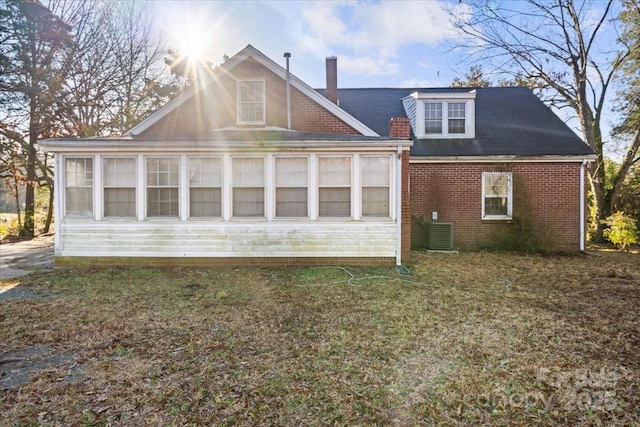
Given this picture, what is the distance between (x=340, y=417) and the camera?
9.54 feet

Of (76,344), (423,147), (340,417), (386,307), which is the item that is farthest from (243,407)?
(423,147)

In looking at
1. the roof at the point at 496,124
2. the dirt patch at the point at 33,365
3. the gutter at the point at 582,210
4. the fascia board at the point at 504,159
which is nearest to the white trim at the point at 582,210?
the gutter at the point at 582,210

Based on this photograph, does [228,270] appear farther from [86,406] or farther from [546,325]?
[546,325]

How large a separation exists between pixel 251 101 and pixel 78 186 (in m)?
5.36

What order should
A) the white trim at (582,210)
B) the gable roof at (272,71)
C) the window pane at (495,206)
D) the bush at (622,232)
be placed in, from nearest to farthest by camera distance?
the gable roof at (272,71), the white trim at (582,210), the window pane at (495,206), the bush at (622,232)

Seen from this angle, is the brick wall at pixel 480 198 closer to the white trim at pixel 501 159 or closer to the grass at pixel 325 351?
the white trim at pixel 501 159

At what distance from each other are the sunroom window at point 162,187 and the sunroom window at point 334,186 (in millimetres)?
3616

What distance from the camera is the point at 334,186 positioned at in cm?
880

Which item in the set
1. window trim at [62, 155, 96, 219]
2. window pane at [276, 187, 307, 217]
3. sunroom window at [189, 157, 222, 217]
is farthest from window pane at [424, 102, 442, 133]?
window trim at [62, 155, 96, 219]

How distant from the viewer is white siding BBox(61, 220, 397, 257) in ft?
28.3

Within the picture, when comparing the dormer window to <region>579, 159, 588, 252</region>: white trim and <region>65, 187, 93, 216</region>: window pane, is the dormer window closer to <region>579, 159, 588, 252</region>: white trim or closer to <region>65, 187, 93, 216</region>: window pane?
<region>65, 187, 93, 216</region>: window pane

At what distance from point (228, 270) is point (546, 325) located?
21.6 ft

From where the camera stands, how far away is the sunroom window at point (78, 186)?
8617mm

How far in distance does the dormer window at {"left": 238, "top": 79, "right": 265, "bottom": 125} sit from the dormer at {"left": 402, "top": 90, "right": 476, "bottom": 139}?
586 cm
